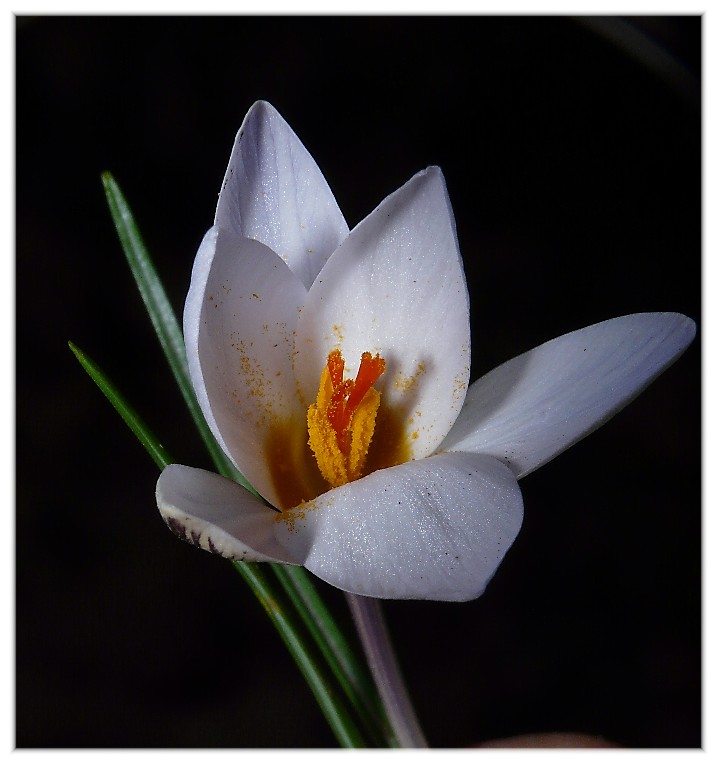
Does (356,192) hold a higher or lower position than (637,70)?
lower

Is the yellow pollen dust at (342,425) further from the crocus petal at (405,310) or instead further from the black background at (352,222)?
the black background at (352,222)

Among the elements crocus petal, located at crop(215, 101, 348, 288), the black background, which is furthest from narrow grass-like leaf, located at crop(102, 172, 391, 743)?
the black background

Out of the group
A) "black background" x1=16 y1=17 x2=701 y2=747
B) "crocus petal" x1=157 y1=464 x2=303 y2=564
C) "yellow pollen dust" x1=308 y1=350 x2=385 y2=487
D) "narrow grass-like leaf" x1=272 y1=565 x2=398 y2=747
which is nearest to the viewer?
"crocus petal" x1=157 y1=464 x2=303 y2=564

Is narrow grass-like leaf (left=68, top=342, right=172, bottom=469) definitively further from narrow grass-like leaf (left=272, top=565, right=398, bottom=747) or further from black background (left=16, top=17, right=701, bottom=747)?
black background (left=16, top=17, right=701, bottom=747)

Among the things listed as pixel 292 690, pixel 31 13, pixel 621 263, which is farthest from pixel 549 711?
pixel 31 13

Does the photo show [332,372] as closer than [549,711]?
Yes

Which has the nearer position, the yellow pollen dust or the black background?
the yellow pollen dust

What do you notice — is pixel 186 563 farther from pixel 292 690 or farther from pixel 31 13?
pixel 31 13
